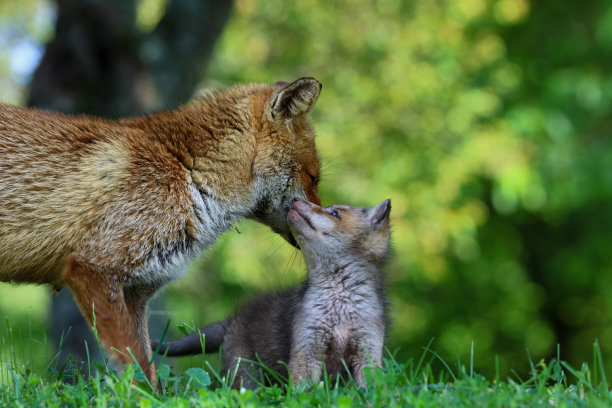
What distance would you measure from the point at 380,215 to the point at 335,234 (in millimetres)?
418

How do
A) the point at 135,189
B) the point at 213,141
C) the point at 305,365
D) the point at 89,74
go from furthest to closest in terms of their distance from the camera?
the point at 89,74 < the point at 213,141 < the point at 135,189 < the point at 305,365

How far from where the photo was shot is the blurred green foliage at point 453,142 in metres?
11.8

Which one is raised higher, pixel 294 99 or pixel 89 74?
pixel 89 74

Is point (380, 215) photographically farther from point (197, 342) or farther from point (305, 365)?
point (197, 342)

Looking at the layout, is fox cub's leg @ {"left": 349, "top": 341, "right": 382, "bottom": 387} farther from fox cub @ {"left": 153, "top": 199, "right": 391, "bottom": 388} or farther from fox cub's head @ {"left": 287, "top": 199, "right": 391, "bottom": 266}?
fox cub's head @ {"left": 287, "top": 199, "right": 391, "bottom": 266}

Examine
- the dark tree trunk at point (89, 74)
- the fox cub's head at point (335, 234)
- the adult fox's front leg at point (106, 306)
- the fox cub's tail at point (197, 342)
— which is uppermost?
the dark tree trunk at point (89, 74)

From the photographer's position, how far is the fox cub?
461 centimetres

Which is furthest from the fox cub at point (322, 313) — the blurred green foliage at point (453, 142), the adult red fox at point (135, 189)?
the blurred green foliage at point (453, 142)

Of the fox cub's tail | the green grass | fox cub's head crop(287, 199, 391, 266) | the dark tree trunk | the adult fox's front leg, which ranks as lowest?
the fox cub's tail

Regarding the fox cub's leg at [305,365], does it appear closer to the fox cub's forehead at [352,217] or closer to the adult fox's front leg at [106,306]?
the adult fox's front leg at [106,306]

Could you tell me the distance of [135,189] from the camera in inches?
185

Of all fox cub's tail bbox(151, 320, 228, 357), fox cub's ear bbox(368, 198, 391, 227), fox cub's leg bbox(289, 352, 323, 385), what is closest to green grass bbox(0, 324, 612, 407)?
fox cub's leg bbox(289, 352, 323, 385)

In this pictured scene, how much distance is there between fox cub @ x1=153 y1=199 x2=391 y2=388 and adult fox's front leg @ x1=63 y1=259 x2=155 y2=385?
26.3 inches

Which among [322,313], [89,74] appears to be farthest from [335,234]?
[89,74]
